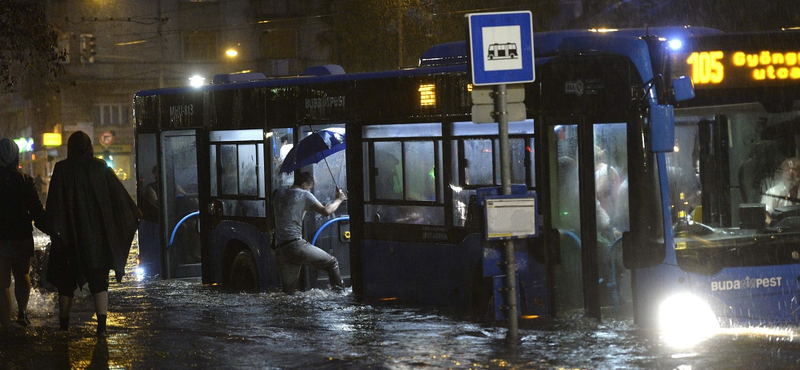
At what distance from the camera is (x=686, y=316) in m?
8.80

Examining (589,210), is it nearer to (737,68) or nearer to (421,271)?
(737,68)

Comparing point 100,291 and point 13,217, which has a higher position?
point 13,217

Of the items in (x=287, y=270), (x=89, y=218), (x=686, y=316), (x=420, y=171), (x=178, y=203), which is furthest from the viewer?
(x=178, y=203)

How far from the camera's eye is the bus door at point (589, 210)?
9445 mm

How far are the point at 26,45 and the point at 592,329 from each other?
433 inches

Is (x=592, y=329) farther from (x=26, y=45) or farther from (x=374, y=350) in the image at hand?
(x=26, y=45)

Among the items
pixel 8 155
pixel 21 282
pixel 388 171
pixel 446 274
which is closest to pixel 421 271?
pixel 446 274

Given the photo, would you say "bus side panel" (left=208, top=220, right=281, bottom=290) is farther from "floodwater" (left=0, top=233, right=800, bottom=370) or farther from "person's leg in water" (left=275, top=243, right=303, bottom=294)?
"floodwater" (left=0, top=233, right=800, bottom=370)

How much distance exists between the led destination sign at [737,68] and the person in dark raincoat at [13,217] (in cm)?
546

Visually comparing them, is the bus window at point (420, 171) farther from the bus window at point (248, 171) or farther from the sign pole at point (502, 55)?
the bus window at point (248, 171)

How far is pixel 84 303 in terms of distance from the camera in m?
13.4

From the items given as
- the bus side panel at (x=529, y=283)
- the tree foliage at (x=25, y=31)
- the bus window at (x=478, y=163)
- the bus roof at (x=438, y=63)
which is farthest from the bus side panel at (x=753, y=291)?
the tree foliage at (x=25, y=31)

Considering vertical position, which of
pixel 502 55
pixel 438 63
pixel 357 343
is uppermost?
pixel 438 63

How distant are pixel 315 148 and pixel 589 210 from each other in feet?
12.1
